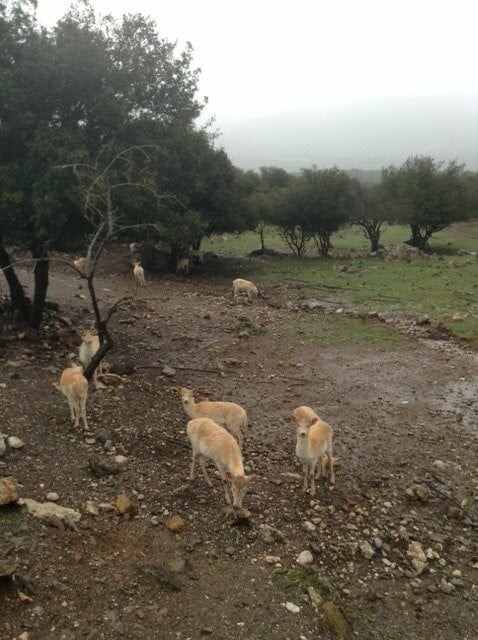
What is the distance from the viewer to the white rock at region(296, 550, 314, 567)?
7.58 meters

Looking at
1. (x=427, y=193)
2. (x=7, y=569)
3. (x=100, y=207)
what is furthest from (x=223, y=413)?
(x=427, y=193)

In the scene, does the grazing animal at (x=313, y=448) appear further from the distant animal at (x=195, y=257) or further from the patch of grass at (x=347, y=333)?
the distant animal at (x=195, y=257)

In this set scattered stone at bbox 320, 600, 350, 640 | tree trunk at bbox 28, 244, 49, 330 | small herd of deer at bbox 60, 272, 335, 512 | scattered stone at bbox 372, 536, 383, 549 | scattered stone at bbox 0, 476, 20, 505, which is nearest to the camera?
scattered stone at bbox 320, 600, 350, 640

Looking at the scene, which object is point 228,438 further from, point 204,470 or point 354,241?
point 354,241

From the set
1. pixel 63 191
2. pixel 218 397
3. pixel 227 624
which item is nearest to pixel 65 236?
pixel 63 191

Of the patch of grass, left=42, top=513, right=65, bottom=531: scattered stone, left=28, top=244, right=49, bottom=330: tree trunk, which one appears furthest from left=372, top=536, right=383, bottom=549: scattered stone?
left=28, top=244, right=49, bottom=330: tree trunk

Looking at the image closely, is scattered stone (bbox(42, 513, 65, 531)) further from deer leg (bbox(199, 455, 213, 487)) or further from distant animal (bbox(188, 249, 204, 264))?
distant animal (bbox(188, 249, 204, 264))

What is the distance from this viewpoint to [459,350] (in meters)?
18.2

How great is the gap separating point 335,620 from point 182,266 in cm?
2647

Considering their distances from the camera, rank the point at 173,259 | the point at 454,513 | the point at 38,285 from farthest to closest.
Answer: the point at 173,259
the point at 38,285
the point at 454,513

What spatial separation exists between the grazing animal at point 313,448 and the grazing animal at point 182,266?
74.4ft

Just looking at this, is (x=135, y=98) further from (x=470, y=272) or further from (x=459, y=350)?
(x=470, y=272)

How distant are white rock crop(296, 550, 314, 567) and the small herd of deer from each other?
1.18 metres

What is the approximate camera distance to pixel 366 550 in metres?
8.08
